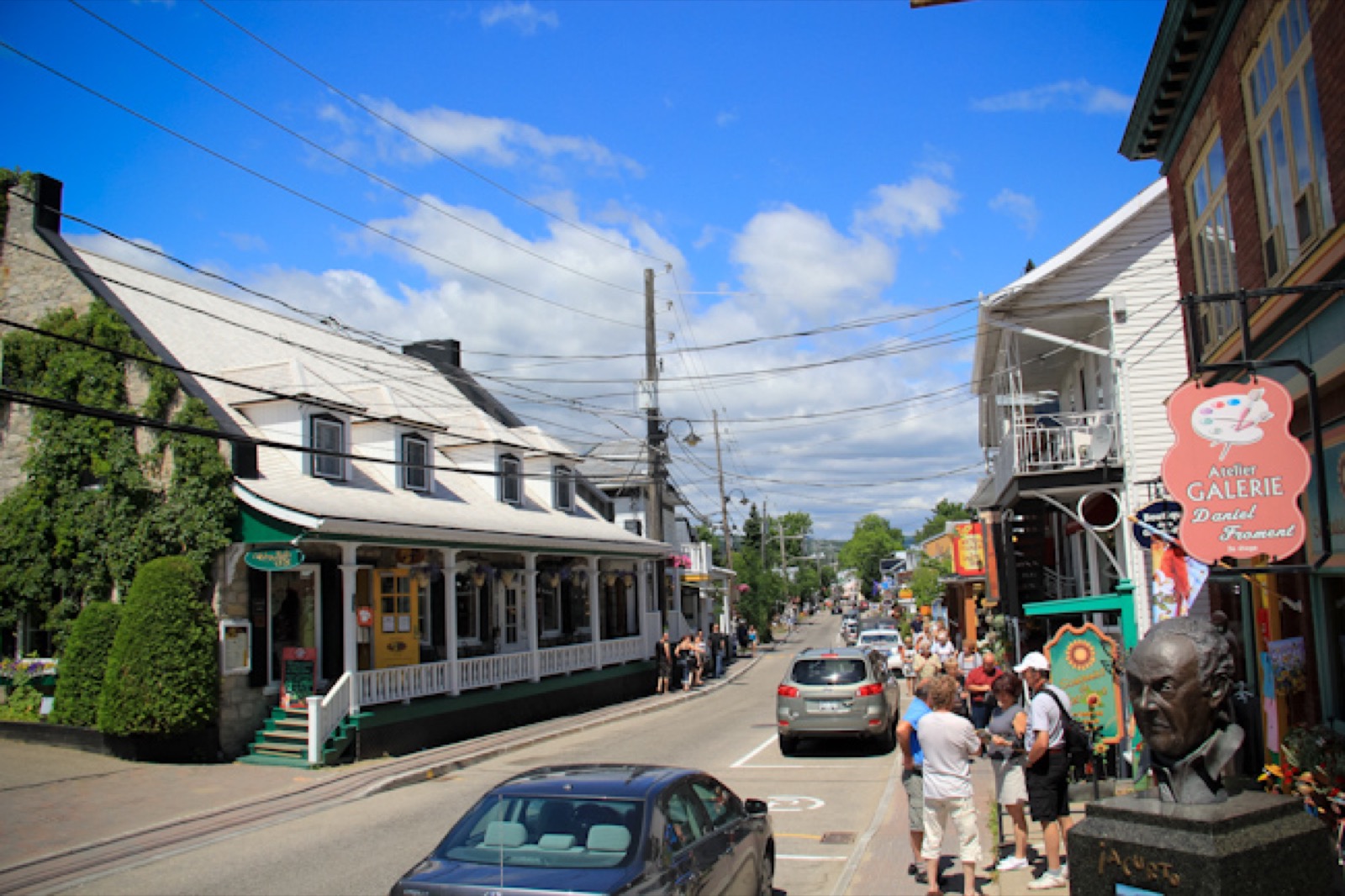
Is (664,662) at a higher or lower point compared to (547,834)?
lower

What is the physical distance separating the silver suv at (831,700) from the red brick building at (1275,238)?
572 centimetres

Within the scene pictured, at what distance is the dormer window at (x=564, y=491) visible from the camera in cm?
3027

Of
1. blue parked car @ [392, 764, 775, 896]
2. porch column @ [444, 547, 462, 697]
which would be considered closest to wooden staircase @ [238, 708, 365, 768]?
porch column @ [444, 547, 462, 697]

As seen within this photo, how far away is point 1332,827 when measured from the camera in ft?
24.4

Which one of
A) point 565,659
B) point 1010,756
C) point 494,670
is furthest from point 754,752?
point 1010,756

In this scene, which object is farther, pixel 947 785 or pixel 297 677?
pixel 297 677

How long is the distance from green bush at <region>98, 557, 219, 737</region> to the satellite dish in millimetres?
14443

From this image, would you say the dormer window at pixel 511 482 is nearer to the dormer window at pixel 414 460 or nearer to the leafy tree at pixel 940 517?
the dormer window at pixel 414 460

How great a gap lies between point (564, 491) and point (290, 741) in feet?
48.0

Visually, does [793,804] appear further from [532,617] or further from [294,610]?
[532,617]

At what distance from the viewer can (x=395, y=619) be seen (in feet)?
68.3

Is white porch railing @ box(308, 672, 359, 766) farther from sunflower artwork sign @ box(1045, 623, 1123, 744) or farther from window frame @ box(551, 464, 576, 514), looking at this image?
window frame @ box(551, 464, 576, 514)

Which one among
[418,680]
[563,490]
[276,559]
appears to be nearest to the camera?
[276,559]

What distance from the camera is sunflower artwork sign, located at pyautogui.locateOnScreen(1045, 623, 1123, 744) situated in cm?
1088
